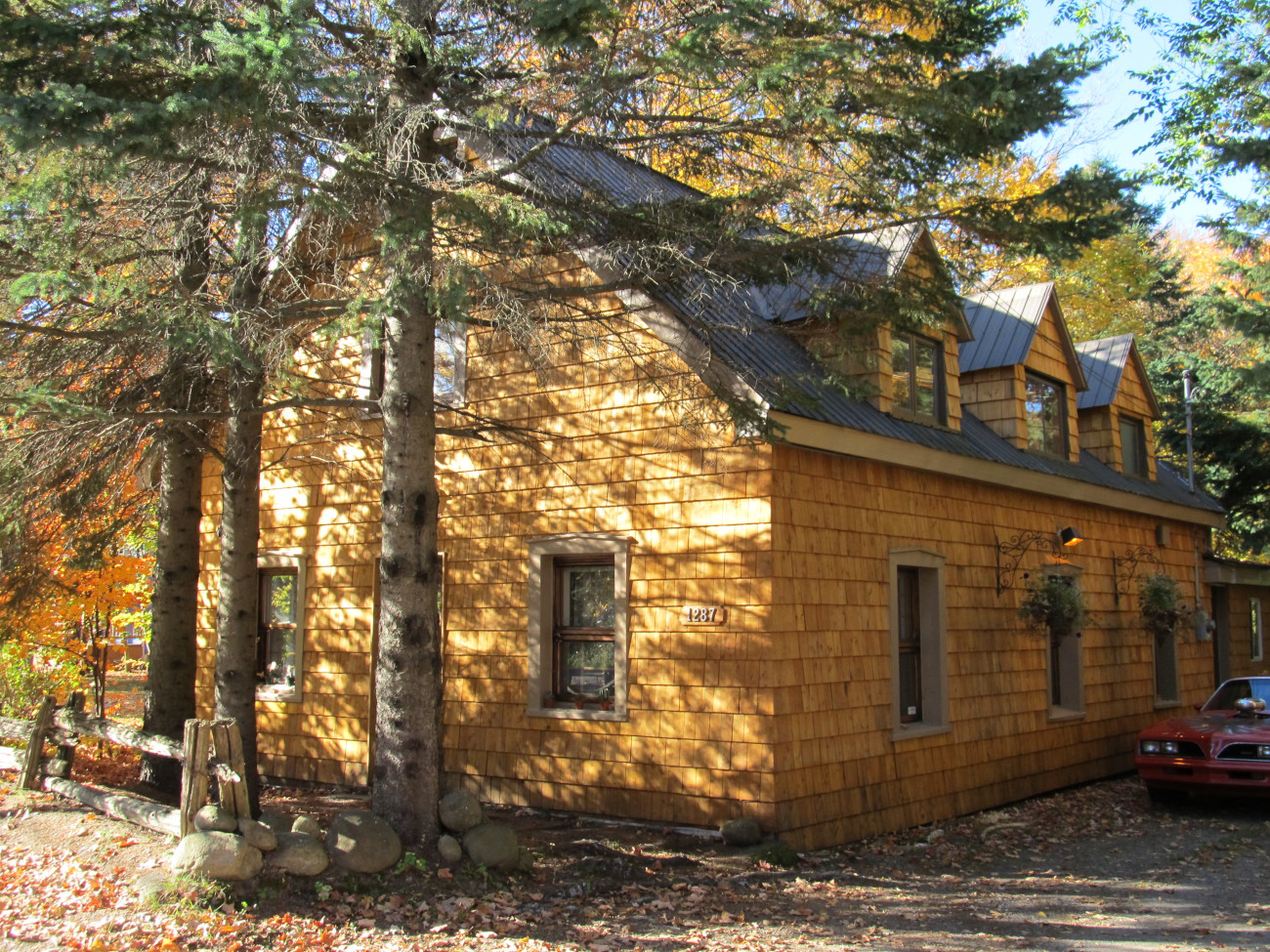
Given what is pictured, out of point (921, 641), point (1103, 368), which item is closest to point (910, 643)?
point (921, 641)

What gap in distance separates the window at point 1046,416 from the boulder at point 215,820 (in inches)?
437

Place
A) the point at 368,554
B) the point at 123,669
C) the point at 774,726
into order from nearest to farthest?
the point at 774,726, the point at 368,554, the point at 123,669

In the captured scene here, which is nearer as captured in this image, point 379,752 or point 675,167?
point 379,752

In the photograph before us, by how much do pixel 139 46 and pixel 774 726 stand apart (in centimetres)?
682

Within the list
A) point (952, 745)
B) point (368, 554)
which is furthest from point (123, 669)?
point (952, 745)

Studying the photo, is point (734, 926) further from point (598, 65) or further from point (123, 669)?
point (123, 669)

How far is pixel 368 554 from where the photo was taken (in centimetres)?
1241

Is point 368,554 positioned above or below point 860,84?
below

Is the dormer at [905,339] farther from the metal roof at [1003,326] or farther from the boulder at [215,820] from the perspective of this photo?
the boulder at [215,820]

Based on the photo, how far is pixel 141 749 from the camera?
29.3 ft

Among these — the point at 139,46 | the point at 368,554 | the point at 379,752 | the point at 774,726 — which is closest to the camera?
the point at 139,46

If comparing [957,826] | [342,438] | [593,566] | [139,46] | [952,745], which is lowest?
[957,826]

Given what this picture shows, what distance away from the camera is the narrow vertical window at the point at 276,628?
43.5 feet

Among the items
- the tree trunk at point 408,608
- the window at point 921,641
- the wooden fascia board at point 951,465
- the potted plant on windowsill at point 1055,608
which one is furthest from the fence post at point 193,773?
the potted plant on windowsill at point 1055,608
